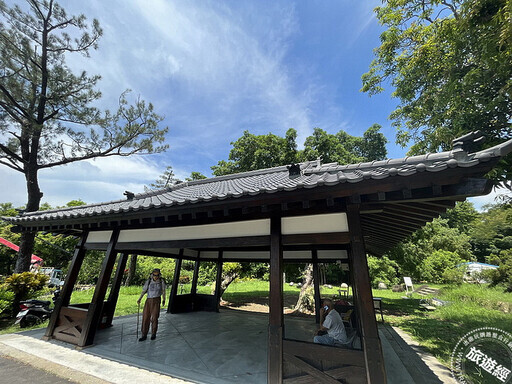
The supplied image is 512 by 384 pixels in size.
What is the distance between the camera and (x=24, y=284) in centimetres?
659

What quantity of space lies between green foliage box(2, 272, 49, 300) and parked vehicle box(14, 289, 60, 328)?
480mm

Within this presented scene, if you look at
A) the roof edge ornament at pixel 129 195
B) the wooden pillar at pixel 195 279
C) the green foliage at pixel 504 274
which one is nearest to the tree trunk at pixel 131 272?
the wooden pillar at pixel 195 279

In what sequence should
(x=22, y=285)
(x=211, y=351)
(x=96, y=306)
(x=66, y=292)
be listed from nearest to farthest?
(x=211, y=351), (x=96, y=306), (x=66, y=292), (x=22, y=285)

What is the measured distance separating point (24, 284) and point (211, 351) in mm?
6522

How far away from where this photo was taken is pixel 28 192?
8461 mm

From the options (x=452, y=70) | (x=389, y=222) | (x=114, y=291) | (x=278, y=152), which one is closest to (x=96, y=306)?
(x=114, y=291)

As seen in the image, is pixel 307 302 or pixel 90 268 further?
pixel 90 268

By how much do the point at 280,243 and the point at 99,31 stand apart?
12.7 m

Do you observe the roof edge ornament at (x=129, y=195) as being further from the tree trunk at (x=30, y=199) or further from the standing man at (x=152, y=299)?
the tree trunk at (x=30, y=199)

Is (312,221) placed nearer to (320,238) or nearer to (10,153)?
(320,238)

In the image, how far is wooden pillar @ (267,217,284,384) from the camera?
2.89 meters

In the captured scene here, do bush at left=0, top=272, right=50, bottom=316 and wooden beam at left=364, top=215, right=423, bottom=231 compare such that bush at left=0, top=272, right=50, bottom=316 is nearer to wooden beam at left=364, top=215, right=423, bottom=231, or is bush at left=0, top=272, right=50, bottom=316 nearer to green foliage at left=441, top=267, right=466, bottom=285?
wooden beam at left=364, top=215, right=423, bottom=231

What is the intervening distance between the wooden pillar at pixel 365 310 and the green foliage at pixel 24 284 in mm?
9282

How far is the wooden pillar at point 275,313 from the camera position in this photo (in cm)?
289
